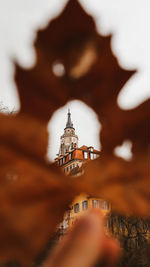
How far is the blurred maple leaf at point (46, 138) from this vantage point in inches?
3.6

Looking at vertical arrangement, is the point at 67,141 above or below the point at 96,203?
above

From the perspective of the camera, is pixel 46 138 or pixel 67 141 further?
pixel 67 141

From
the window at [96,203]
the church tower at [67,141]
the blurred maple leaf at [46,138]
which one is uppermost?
the church tower at [67,141]

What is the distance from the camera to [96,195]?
0.11 metres

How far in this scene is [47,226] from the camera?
0.09 metres

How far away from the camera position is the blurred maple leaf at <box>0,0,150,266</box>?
9cm

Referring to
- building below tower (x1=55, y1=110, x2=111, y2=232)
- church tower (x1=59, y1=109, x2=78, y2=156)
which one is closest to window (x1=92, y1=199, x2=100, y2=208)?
building below tower (x1=55, y1=110, x2=111, y2=232)

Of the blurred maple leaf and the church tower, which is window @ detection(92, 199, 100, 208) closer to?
the blurred maple leaf

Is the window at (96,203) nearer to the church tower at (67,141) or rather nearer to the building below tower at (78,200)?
the building below tower at (78,200)

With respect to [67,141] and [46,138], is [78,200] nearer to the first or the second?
[46,138]

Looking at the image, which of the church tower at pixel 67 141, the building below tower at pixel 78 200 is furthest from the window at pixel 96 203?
the church tower at pixel 67 141

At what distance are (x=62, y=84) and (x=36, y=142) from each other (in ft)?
0.11

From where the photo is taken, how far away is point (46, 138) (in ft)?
0.35

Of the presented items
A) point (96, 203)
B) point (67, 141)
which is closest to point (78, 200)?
point (96, 203)
